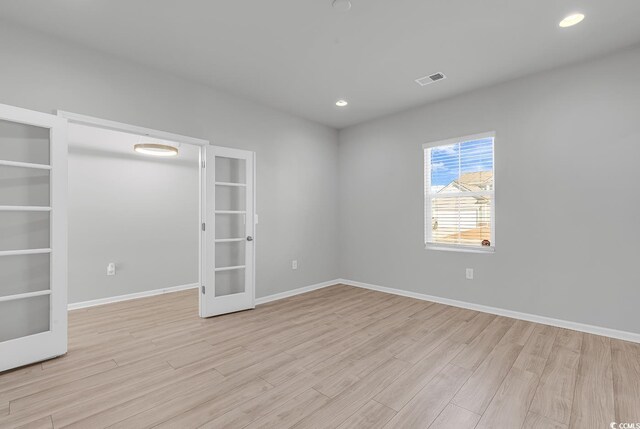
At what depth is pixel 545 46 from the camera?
283cm

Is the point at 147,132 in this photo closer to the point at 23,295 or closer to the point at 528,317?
the point at 23,295

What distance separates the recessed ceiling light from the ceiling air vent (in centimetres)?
110

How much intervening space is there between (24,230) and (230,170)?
79.6 inches

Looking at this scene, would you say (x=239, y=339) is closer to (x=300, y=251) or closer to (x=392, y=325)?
(x=392, y=325)

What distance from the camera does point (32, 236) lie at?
8.11 feet

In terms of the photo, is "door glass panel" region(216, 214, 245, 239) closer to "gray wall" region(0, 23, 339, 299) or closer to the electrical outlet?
"gray wall" region(0, 23, 339, 299)

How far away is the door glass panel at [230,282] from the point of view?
3.72 metres

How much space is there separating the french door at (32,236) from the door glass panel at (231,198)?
1.50 m

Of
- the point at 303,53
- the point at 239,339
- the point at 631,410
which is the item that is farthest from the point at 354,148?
the point at 631,410

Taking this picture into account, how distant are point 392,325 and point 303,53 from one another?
119 inches

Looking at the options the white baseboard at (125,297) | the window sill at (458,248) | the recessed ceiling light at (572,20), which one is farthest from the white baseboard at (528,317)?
the white baseboard at (125,297)

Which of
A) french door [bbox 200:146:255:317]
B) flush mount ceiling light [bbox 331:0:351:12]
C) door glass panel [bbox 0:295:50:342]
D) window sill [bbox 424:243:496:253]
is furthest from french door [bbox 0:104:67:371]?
window sill [bbox 424:243:496:253]

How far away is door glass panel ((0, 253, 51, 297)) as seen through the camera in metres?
2.35

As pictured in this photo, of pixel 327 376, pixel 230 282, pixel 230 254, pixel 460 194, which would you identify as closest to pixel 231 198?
pixel 230 254
